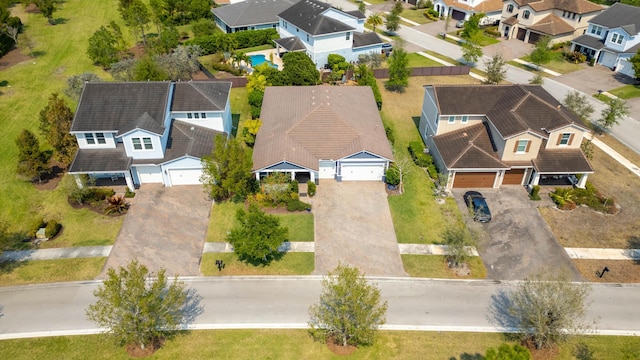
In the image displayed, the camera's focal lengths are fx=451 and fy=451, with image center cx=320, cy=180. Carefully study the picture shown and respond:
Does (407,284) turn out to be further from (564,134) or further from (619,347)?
(564,134)

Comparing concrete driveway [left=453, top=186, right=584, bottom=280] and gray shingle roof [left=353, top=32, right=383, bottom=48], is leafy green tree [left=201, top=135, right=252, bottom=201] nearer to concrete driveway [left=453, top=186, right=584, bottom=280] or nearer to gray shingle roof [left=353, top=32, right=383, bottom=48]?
concrete driveway [left=453, top=186, right=584, bottom=280]

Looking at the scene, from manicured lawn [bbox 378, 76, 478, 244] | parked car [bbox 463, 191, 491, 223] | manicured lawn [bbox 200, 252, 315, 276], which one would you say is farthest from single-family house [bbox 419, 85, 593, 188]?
manicured lawn [bbox 200, 252, 315, 276]

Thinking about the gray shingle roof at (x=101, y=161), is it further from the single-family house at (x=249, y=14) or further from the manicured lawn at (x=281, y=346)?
the single-family house at (x=249, y=14)

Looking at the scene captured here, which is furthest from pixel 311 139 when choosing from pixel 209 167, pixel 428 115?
pixel 428 115

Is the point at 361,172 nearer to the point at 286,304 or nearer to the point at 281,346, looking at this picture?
the point at 286,304

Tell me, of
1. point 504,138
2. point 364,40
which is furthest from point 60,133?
point 364,40

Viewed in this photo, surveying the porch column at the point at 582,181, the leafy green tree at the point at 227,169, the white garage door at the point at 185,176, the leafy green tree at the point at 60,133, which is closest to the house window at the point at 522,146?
the porch column at the point at 582,181
